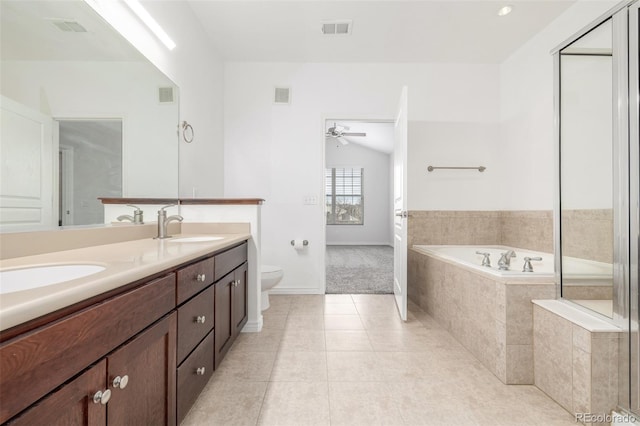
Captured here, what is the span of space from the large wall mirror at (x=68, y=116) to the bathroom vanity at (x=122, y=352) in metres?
0.45

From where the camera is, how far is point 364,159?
323 inches

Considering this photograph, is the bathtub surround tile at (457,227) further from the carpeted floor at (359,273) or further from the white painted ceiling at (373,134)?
the white painted ceiling at (373,134)

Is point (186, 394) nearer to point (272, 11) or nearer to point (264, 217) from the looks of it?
point (264, 217)

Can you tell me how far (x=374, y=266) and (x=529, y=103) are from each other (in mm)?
3065

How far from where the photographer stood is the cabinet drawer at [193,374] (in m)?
1.14

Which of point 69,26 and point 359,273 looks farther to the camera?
point 359,273

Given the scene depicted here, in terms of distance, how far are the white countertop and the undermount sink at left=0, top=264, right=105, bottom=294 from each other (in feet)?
0.05

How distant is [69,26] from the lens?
49.3 inches

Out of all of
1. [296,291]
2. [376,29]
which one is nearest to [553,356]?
[296,291]

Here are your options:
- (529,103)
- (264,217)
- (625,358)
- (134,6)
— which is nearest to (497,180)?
(529,103)

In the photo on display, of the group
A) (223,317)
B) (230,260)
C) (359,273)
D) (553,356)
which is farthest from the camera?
(359,273)

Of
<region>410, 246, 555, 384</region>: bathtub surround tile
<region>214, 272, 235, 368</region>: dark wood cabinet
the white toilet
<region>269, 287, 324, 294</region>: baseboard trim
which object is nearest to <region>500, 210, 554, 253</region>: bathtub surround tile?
<region>410, 246, 555, 384</region>: bathtub surround tile

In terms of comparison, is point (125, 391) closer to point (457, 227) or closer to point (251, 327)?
point (251, 327)

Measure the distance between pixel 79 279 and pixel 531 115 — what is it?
349cm
